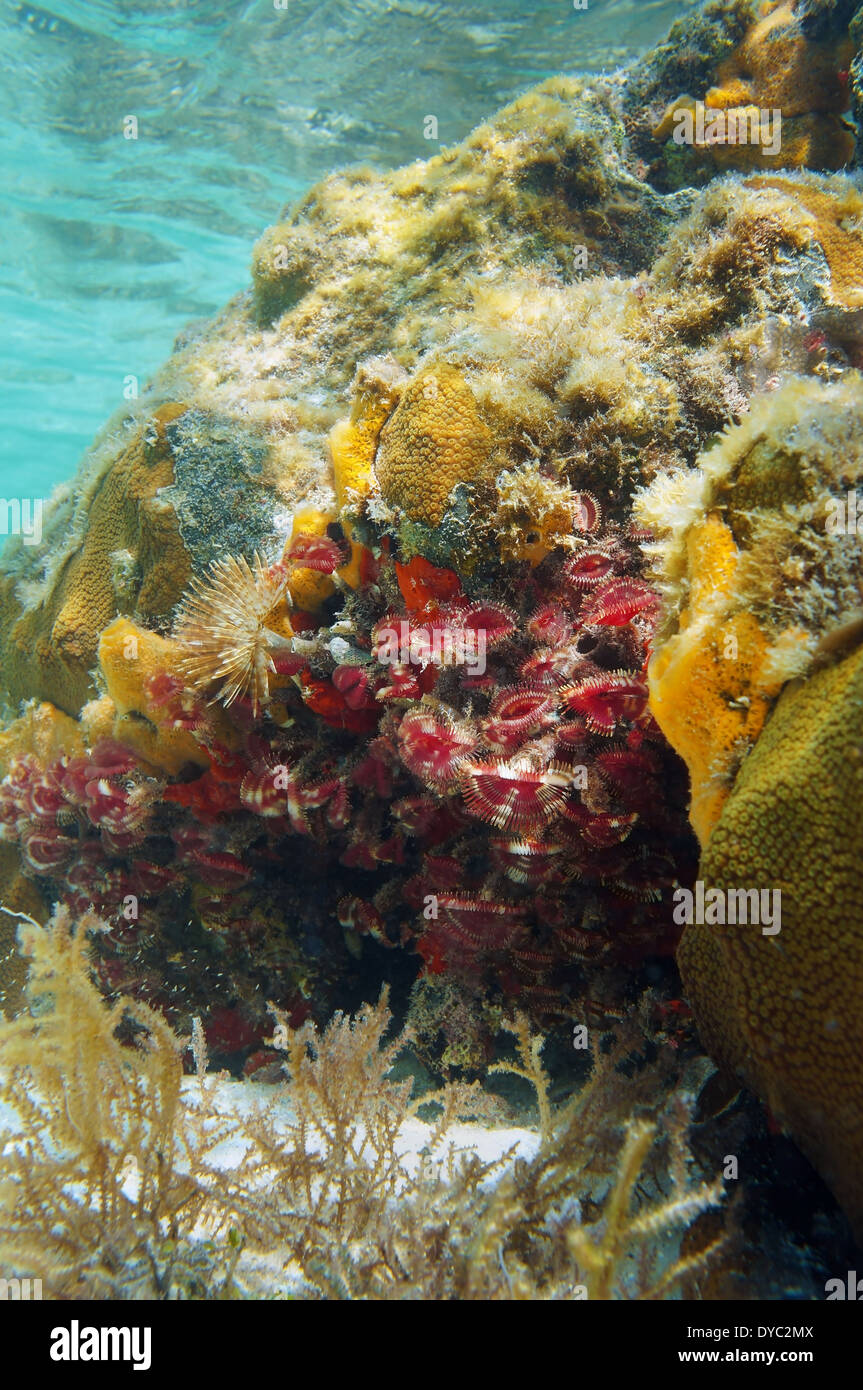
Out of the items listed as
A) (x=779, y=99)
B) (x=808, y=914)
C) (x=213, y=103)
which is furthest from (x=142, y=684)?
(x=213, y=103)

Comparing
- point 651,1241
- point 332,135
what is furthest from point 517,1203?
point 332,135

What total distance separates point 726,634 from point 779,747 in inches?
16.8

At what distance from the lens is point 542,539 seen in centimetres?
330

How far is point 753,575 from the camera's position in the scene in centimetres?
232

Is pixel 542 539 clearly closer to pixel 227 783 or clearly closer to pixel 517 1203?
pixel 227 783

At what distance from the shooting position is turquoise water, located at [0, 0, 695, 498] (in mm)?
13273

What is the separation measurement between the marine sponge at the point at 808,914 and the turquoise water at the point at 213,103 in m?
14.4

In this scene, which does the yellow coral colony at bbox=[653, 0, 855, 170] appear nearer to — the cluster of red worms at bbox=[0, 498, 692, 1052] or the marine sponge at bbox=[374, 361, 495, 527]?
the marine sponge at bbox=[374, 361, 495, 527]

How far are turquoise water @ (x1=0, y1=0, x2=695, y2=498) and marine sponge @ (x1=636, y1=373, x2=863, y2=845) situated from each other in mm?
13560

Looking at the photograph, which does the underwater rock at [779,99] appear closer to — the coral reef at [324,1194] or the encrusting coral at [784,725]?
the encrusting coral at [784,725]

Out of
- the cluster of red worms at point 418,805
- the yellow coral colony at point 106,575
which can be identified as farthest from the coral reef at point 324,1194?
the yellow coral colony at point 106,575

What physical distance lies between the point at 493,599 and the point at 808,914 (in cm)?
194

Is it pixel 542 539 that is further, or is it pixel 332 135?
pixel 332 135

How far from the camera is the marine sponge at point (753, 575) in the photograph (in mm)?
2191
